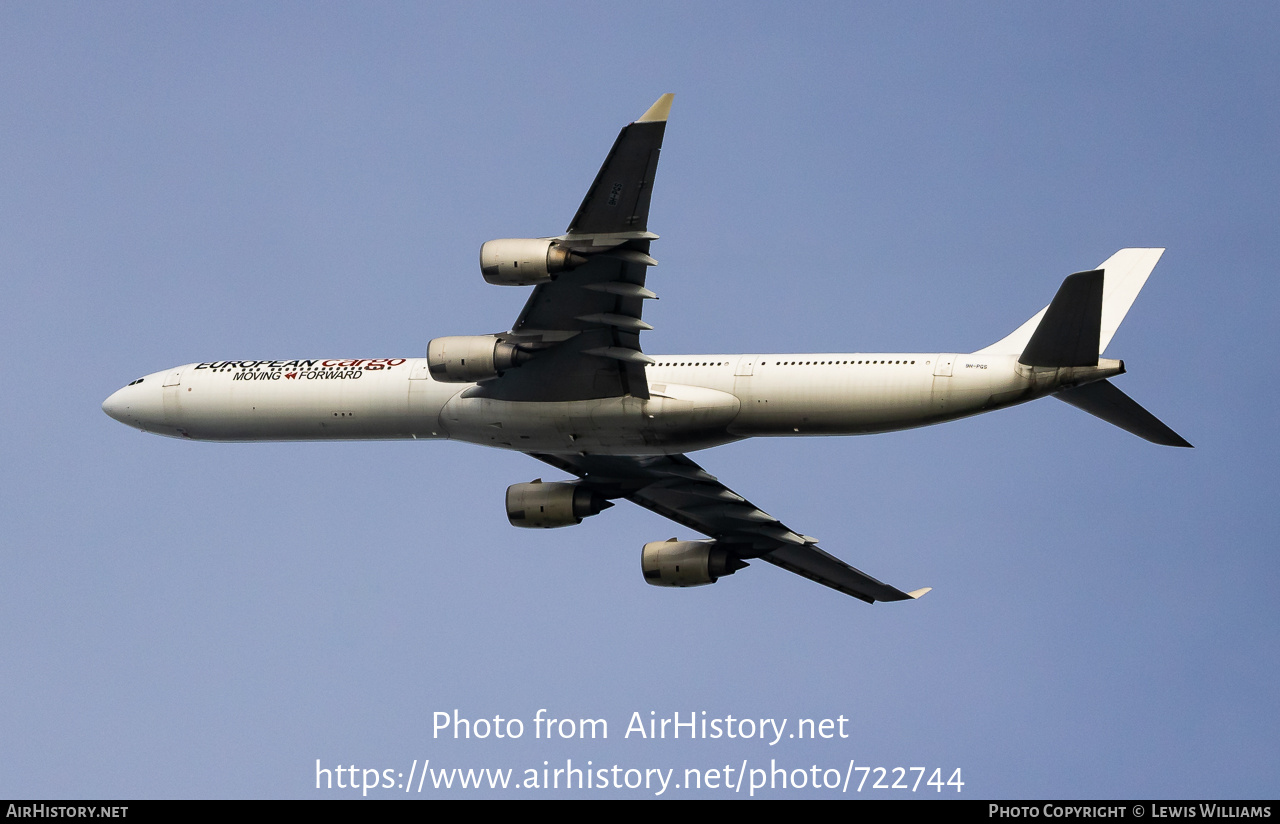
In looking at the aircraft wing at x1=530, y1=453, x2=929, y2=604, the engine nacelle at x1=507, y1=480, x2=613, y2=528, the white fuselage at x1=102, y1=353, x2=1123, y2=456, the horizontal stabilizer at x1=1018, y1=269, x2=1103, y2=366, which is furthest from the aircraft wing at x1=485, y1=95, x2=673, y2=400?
the horizontal stabilizer at x1=1018, y1=269, x2=1103, y2=366

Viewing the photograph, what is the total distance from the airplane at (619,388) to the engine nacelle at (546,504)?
0.05 metres

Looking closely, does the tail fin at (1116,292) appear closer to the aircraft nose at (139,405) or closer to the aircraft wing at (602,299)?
the aircraft wing at (602,299)

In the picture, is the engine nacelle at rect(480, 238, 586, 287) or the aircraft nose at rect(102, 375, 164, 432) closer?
the engine nacelle at rect(480, 238, 586, 287)

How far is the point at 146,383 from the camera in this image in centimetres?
4697

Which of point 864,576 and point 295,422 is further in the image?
point 864,576

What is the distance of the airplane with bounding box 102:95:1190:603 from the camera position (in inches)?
1457

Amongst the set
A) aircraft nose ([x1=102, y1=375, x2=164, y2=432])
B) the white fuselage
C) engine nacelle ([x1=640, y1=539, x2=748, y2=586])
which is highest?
aircraft nose ([x1=102, y1=375, x2=164, y2=432])

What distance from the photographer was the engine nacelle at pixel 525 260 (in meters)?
36.8

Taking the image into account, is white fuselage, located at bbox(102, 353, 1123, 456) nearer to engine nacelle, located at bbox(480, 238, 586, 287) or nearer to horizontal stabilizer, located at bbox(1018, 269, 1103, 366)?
horizontal stabilizer, located at bbox(1018, 269, 1103, 366)

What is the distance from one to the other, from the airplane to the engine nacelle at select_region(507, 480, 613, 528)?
0.17 feet
